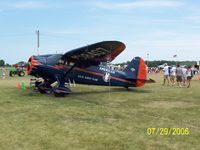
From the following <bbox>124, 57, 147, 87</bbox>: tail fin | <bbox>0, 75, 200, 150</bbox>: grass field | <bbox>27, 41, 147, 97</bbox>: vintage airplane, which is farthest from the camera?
<bbox>124, 57, 147, 87</bbox>: tail fin

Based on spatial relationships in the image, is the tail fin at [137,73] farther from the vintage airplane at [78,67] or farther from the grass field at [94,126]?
the grass field at [94,126]

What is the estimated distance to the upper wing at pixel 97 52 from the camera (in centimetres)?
1287

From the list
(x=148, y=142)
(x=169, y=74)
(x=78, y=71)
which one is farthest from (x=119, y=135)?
(x=169, y=74)

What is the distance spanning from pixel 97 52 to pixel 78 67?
6.35ft

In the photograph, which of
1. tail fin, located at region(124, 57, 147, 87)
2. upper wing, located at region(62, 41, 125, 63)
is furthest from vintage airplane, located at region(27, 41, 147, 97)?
tail fin, located at region(124, 57, 147, 87)

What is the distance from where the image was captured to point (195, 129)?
6984mm

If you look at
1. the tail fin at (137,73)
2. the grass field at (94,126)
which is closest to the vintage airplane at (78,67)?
the tail fin at (137,73)

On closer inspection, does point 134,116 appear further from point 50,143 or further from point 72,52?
point 72,52

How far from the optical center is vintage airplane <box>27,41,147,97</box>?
1370 centimetres

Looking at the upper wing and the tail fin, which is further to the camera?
the tail fin

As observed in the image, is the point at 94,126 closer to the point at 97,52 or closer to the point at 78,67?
the point at 97,52

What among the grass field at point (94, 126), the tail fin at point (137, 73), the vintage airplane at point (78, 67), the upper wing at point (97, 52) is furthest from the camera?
the tail fin at point (137, 73)

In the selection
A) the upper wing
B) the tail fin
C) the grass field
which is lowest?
the grass field

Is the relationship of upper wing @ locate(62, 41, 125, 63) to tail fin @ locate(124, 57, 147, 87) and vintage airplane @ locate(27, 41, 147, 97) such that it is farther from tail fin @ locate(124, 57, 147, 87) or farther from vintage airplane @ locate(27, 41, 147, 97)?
tail fin @ locate(124, 57, 147, 87)
